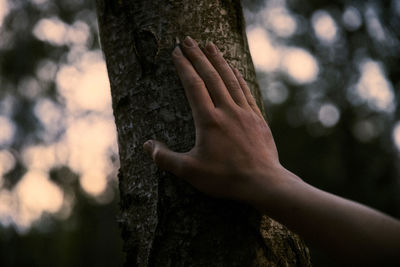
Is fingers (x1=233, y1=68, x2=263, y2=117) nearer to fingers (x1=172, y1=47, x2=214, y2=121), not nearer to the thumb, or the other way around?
fingers (x1=172, y1=47, x2=214, y2=121)

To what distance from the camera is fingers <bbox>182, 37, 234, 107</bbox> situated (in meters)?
1.39

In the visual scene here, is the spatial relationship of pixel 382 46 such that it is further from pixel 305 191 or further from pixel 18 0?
pixel 18 0

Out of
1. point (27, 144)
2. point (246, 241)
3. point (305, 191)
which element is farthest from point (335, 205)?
point (27, 144)

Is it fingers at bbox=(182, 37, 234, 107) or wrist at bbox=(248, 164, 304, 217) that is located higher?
fingers at bbox=(182, 37, 234, 107)

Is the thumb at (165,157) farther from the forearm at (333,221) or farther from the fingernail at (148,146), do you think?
the forearm at (333,221)

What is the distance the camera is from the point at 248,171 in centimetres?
125

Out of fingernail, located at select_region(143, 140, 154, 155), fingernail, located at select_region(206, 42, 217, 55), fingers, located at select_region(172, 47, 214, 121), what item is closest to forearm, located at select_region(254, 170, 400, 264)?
fingers, located at select_region(172, 47, 214, 121)

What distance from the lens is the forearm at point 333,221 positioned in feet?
3.45

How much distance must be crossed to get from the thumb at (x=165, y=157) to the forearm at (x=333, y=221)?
1.09 feet

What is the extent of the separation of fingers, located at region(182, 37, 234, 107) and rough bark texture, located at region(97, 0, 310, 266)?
0.10 metres

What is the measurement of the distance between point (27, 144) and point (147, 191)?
1881 centimetres

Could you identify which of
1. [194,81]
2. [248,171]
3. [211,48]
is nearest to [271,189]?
[248,171]

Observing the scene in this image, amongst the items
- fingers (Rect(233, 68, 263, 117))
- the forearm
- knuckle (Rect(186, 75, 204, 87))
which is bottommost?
the forearm

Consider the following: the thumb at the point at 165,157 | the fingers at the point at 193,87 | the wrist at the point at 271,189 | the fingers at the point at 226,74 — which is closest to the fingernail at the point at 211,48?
the fingers at the point at 226,74
